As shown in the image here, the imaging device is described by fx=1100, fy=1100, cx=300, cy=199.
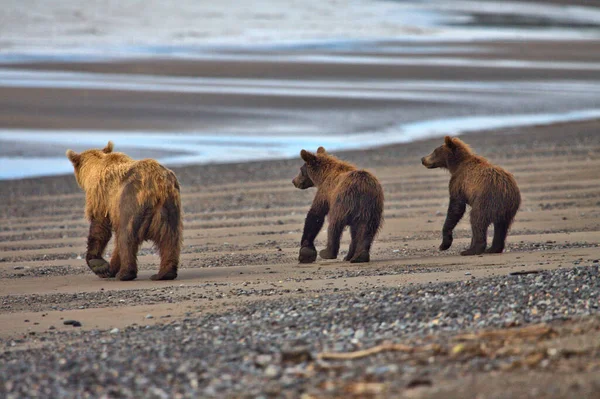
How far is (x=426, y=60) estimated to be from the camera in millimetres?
36562

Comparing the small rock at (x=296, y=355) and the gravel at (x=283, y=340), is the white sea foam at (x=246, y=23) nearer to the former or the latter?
the gravel at (x=283, y=340)

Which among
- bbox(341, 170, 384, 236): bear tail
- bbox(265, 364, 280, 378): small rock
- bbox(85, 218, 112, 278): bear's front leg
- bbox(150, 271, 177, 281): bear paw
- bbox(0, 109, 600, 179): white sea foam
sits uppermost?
bbox(0, 109, 600, 179): white sea foam

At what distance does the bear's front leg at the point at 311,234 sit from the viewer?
11.1 meters

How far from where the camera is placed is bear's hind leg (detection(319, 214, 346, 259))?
432 inches

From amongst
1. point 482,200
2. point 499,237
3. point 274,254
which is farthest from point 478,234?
point 274,254

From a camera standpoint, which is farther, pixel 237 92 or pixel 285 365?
pixel 237 92

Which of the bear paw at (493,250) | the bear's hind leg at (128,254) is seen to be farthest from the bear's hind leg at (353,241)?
the bear's hind leg at (128,254)

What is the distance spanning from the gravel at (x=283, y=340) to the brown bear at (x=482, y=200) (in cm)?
215

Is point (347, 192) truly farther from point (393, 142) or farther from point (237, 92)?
point (237, 92)

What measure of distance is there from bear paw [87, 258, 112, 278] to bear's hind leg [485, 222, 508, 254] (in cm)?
380

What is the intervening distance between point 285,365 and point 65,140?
679 inches

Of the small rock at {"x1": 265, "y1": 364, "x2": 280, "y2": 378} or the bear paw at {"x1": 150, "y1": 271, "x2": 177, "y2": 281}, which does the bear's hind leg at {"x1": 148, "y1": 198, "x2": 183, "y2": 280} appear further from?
the small rock at {"x1": 265, "y1": 364, "x2": 280, "y2": 378}

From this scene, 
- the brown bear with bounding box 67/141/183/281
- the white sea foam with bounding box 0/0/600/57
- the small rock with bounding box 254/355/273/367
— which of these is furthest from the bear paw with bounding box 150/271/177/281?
the white sea foam with bounding box 0/0/600/57

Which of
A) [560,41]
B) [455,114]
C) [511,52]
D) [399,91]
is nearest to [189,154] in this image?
[455,114]
